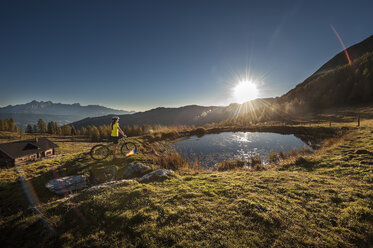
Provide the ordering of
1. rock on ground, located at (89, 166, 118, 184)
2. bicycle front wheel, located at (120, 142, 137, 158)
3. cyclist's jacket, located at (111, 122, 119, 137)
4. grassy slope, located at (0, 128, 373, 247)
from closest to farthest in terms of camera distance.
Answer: grassy slope, located at (0, 128, 373, 247) < rock on ground, located at (89, 166, 118, 184) < cyclist's jacket, located at (111, 122, 119, 137) < bicycle front wheel, located at (120, 142, 137, 158)

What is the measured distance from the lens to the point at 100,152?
11.4 metres

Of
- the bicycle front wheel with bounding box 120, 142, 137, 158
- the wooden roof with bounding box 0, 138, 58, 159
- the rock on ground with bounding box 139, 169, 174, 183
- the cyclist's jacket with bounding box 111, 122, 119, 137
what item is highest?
the cyclist's jacket with bounding box 111, 122, 119, 137

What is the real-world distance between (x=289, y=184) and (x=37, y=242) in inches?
Answer: 365

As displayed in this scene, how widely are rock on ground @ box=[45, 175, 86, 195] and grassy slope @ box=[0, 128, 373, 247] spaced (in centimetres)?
39

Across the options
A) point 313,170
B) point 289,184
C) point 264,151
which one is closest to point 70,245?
point 289,184

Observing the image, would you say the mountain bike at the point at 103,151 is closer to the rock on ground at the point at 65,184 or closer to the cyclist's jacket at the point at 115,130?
the cyclist's jacket at the point at 115,130

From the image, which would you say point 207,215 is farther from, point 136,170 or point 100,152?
point 100,152

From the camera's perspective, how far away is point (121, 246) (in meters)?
3.12

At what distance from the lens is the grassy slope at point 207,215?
326cm

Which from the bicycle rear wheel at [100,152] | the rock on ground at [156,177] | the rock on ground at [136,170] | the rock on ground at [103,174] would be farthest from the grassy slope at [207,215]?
the bicycle rear wheel at [100,152]

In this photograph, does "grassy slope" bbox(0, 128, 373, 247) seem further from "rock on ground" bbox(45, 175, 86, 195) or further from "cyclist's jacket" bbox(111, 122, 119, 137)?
"cyclist's jacket" bbox(111, 122, 119, 137)

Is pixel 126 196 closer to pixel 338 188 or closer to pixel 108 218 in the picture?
pixel 108 218

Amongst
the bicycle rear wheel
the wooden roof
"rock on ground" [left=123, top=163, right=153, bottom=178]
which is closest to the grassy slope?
"rock on ground" [left=123, top=163, right=153, bottom=178]

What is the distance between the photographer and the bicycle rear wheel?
11.0 meters
